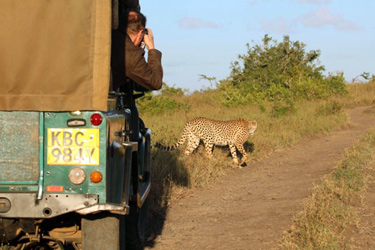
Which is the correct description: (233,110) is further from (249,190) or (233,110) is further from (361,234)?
(361,234)

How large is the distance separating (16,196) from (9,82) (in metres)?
0.68

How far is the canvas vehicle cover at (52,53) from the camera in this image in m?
3.61

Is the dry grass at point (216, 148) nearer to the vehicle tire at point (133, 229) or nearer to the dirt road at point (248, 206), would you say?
the dirt road at point (248, 206)

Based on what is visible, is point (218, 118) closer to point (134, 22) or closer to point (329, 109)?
point (329, 109)

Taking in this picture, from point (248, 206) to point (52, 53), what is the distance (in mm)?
4194

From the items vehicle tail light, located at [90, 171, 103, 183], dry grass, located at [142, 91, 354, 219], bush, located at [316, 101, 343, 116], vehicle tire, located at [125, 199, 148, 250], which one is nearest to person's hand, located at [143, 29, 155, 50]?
vehicle tire, located at [125, 199, 148, 250]

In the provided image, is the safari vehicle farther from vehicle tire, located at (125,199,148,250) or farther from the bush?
the bush

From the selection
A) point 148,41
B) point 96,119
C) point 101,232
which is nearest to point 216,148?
point 148,41

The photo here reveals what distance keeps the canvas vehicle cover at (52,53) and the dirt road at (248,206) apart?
2273 millimetres

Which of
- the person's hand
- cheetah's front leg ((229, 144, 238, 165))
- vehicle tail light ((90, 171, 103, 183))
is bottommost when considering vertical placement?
cheetah's front leg ((229, 144, 238, 165))

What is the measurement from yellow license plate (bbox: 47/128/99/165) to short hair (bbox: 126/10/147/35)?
1.43 metres

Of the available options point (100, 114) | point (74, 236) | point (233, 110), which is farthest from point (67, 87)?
point (233, 110)

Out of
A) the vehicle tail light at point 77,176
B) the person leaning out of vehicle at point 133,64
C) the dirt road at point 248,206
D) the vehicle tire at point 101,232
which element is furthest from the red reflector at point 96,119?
the dirt road at point 248,206

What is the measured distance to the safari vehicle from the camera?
11.6 ft
